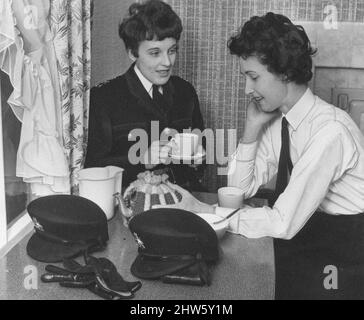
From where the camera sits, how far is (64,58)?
69.3 inches

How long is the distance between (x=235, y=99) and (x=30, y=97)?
140cm

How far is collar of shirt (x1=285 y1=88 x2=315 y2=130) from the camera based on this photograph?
173 centimetres

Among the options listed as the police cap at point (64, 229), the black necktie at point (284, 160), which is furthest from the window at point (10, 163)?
the black necktie at point (284, 160)

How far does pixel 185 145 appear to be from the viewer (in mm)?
1644

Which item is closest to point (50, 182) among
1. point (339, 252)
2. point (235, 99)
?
point (339, 252)

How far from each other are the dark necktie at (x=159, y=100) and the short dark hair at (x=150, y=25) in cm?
20

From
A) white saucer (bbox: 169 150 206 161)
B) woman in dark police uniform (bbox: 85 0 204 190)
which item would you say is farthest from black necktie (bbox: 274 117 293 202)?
woman in dark police uniform (bbox: 85 0 204 190)

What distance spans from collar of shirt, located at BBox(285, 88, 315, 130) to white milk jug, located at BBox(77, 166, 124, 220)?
0.61 meters

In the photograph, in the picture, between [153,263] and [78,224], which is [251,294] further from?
[78,224]

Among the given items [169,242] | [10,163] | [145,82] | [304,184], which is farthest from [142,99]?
[169,242]

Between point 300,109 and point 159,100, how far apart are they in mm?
739

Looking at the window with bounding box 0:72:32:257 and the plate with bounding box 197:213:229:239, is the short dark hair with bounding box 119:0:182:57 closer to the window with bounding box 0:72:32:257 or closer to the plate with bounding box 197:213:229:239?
the window with bounding box 0:72:32:257

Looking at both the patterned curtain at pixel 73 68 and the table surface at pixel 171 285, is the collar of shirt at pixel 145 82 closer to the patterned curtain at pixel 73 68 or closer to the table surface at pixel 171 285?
the patterned curtain at pixel 73 68

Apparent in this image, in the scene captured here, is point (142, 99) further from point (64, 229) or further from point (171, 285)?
point (171, 285)
